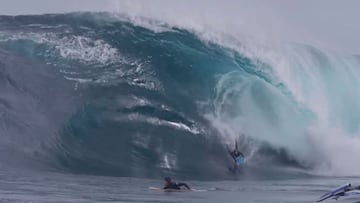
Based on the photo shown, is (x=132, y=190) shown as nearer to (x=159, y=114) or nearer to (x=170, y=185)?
(x=170, y=185)

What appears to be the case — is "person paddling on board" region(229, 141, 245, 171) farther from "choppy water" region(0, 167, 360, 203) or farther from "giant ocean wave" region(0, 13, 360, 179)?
"choppy water" region(0, 167, 360, 203)

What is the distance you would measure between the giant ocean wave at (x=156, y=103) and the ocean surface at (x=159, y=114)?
0.05 meters

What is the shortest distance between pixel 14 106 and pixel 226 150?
7.37 metres

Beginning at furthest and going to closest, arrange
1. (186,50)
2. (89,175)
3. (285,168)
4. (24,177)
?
(186,50), (285,168), (89,175), (24,177)

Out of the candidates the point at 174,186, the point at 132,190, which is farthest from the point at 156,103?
the point at 132,190

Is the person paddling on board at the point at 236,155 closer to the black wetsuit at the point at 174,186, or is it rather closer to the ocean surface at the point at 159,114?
the ocean surface at the point at 159,114

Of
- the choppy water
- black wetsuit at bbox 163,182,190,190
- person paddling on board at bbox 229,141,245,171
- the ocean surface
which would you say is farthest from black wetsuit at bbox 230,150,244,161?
black wetsuit at bbox 163,182,190,190

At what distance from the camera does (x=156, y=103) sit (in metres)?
33.9

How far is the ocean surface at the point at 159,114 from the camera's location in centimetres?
2953

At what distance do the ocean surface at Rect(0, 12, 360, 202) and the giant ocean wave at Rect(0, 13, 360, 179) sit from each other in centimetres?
5

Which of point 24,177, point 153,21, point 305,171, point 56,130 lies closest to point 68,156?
point 56,130

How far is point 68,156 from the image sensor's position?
30938 millimetres

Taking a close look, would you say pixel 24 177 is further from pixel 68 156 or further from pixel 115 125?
pixel 115 125

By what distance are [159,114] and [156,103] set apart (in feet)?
2.19
